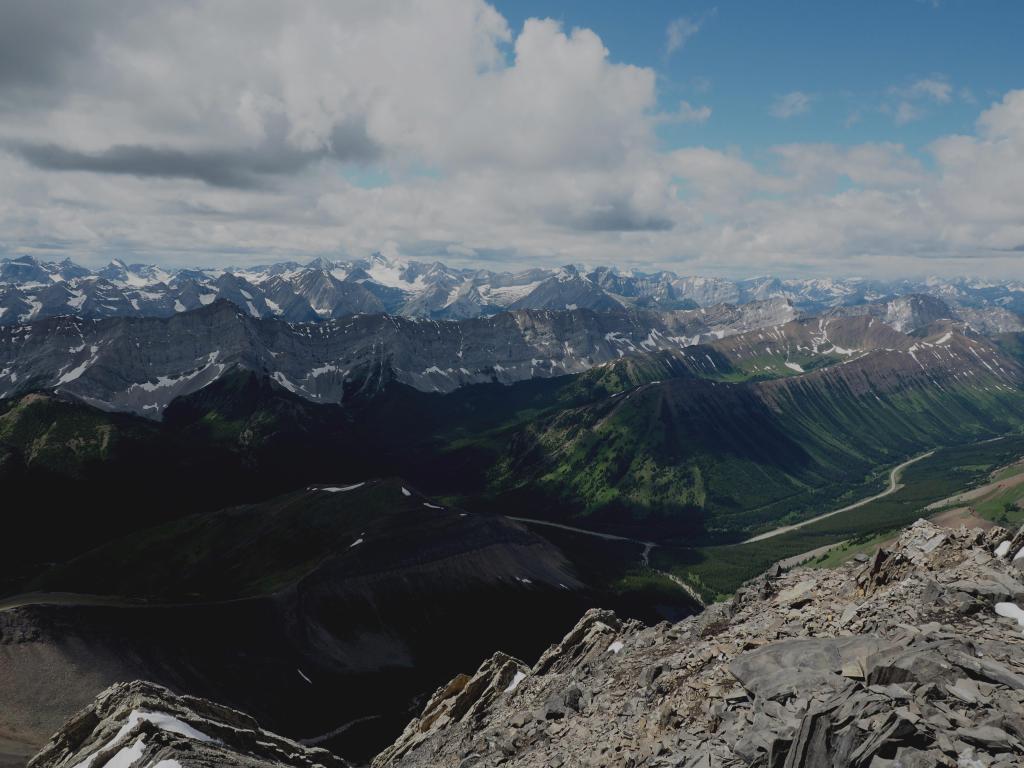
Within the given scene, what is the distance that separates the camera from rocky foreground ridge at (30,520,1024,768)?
2692cm

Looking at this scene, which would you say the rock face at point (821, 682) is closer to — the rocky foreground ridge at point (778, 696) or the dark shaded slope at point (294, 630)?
the rocky foreground ridge at point (778, 696)

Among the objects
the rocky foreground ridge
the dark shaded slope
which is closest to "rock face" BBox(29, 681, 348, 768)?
the rocky foreground ridge

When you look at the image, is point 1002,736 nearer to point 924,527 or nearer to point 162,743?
point 924,527

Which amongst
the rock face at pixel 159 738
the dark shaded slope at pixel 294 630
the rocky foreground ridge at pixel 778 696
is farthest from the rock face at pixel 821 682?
the dark shaded slope at pixel 294 630

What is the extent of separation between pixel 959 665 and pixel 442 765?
177 feet

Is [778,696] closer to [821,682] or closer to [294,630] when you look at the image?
[821,682]

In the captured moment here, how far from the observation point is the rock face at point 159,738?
2249 inches

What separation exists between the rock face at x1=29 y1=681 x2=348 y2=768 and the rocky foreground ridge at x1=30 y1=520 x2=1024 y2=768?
259 mm

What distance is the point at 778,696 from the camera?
34.8 meters

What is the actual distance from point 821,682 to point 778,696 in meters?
2.58

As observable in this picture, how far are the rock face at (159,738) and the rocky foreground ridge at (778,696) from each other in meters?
0.26

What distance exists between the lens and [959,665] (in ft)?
101

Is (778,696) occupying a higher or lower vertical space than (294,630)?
higher

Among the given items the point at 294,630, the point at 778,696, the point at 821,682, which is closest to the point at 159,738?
the point at 778,696
